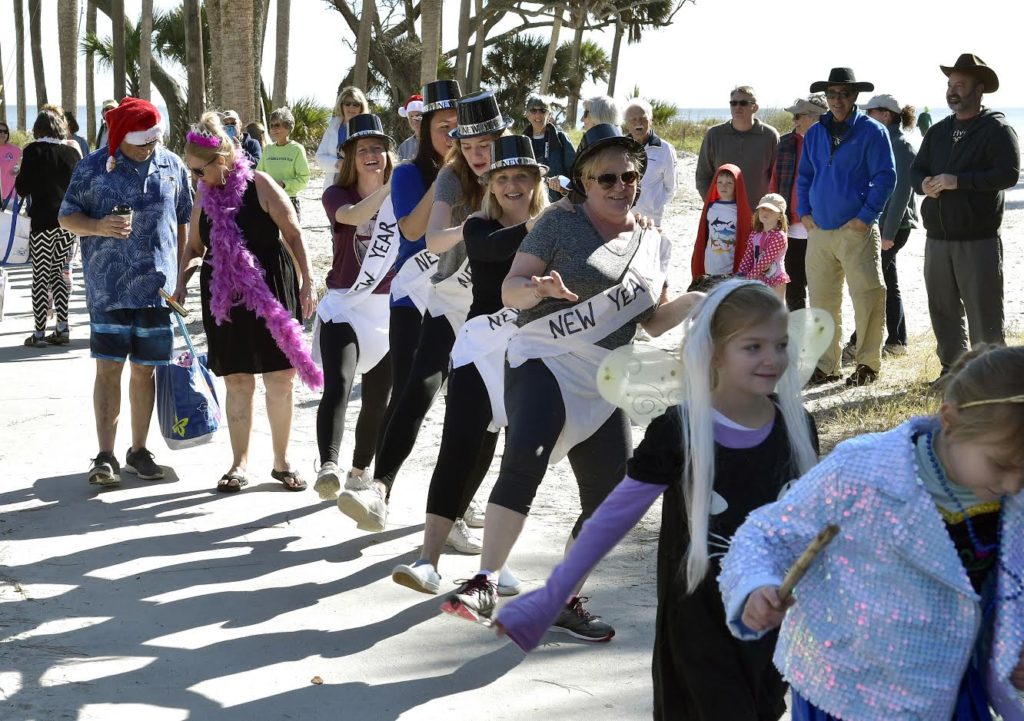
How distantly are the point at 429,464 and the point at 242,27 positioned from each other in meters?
9.54

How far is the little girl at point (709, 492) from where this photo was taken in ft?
9.80

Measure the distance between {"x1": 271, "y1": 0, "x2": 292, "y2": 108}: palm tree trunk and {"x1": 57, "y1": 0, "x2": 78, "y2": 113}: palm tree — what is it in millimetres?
9664

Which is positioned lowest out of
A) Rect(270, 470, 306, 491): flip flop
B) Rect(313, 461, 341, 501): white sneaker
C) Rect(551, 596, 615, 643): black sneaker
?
Rect(551, 596, 615, 643): black sneaker

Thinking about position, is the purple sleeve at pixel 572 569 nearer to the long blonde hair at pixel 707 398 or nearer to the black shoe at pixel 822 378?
the long blonde hair at pixel 707 398

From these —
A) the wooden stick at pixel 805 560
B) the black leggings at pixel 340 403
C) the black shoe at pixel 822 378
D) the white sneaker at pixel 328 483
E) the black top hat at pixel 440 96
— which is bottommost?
the white sneaker at pixel 328 483

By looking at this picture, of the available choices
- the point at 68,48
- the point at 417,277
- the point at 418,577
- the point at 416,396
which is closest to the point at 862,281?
the point at 417,277

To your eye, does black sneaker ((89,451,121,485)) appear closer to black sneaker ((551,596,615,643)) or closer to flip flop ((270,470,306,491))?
flip flop ((270,470,306,491))

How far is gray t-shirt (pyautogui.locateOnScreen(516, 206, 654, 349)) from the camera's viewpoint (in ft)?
14.8

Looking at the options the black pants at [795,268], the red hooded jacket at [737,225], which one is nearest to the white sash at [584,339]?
the red hooded jacket at [737,225]

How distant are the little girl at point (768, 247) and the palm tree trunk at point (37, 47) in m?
37.0

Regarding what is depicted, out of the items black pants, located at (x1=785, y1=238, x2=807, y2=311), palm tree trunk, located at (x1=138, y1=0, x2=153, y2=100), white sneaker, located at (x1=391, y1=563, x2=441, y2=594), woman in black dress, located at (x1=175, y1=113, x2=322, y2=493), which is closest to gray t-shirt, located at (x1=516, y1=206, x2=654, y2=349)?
white sneaker, located at (x1=391, y1=563, x2=441, y2=594)

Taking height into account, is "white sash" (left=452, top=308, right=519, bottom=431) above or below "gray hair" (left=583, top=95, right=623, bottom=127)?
below

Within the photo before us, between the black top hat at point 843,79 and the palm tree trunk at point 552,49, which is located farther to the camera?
the palm tree trunk at point 552,49

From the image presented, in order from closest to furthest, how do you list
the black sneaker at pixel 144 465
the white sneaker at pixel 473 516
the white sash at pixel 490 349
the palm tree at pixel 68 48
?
the white sash at pixel 490 349
the white sneaker at pixel 473 516
the black sneaker at pixel 144 465
the palm tree at pixel 68 48
